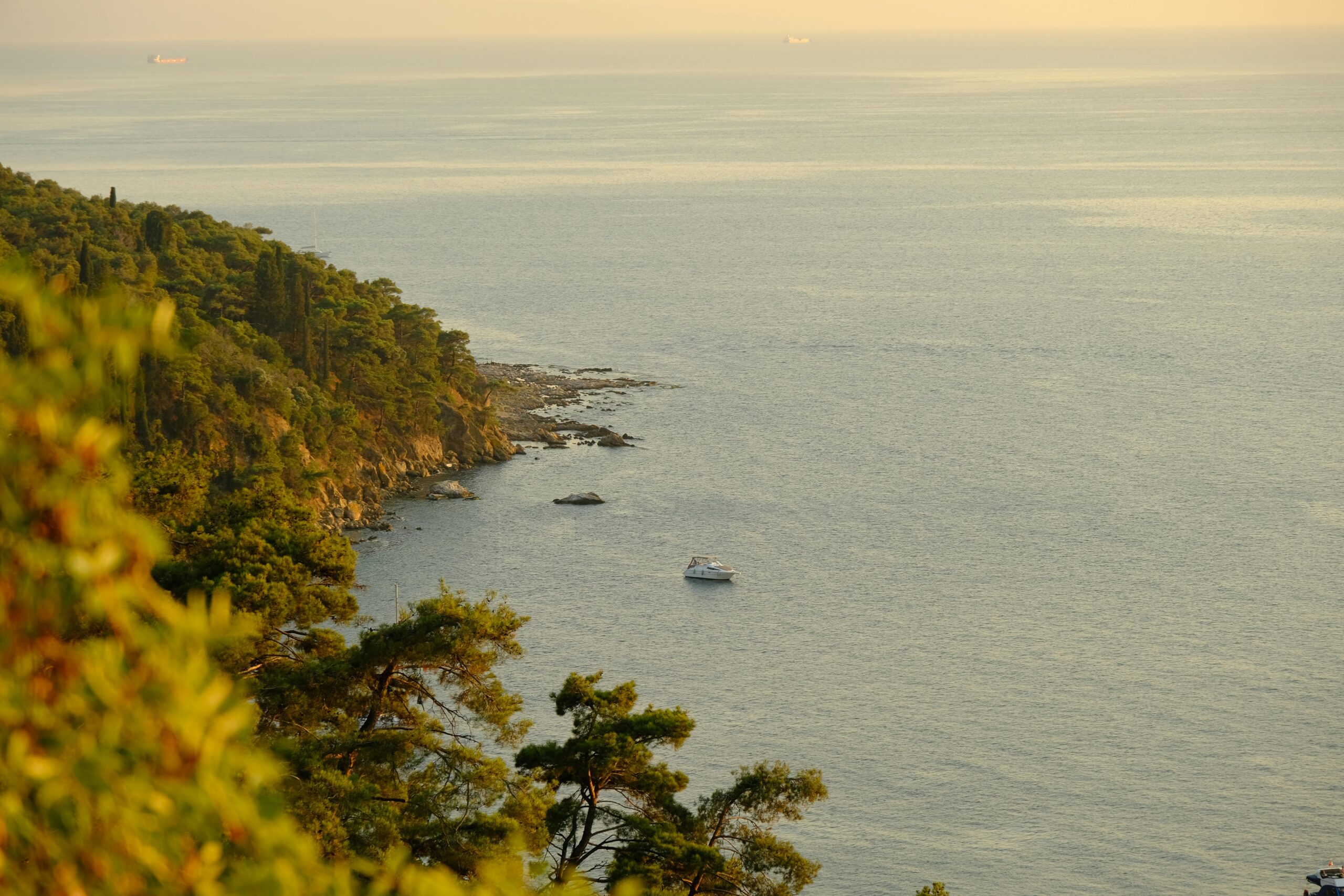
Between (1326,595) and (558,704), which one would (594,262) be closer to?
(1326,595)

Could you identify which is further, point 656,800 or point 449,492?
point 449,492

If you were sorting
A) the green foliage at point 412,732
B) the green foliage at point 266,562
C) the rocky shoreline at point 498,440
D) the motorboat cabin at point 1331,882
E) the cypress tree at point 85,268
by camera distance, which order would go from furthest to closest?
the cypress tree at point 85,268 < the rocky shoreline at point 498,440 < the motorboat cabin at point 1331,882 < the green foliage at point 266,562 < the green foliage at point 412,732

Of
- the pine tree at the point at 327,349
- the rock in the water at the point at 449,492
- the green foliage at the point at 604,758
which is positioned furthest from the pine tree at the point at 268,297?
the green foliage at the point at 604,758

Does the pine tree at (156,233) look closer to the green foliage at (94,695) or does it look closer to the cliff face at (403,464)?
the cliff face at (403,464)

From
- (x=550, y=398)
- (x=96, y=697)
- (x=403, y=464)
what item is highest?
(x=550, y=398)

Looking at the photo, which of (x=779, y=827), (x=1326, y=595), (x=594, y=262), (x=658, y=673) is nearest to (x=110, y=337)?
(x=779, y=827)

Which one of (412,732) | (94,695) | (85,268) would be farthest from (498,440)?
(94,695)

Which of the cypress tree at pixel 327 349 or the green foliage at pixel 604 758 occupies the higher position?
the cypress tree at pixel 327 349

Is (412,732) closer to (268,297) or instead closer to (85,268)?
(85,268)
